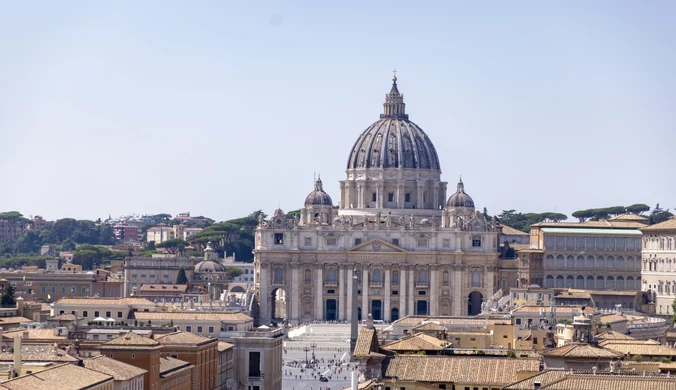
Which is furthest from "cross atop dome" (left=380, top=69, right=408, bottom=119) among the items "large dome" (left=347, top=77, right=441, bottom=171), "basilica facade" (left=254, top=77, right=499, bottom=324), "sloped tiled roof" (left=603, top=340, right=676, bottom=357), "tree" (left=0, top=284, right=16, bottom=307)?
"sloped tiled roof" (left=603, top=340, right=676, bottom=357)

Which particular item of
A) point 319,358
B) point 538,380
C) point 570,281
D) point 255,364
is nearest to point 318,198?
point 570,281

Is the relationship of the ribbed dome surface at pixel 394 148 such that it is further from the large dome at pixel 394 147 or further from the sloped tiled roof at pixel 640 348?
the sloped tiled roof at pixel 640 348

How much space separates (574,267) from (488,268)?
7.64 meters

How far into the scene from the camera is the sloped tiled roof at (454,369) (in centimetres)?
5888

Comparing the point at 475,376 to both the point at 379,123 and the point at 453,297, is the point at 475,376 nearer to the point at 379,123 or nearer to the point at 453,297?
the point at 453,297

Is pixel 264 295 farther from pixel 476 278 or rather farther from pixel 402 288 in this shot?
pixel 476 278

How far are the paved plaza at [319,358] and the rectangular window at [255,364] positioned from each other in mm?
3087

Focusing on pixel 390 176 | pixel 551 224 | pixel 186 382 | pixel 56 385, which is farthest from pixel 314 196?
pixel 56 385

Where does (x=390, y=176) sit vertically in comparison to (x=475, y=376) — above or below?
above

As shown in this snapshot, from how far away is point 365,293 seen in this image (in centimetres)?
17288

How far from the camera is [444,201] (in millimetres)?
193000

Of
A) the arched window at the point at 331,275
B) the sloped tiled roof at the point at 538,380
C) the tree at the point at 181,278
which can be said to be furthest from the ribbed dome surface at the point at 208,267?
the sloped tiled roof at the point at 538,380

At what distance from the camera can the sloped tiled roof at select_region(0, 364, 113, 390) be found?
59719mm

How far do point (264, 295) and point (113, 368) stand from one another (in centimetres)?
10097
